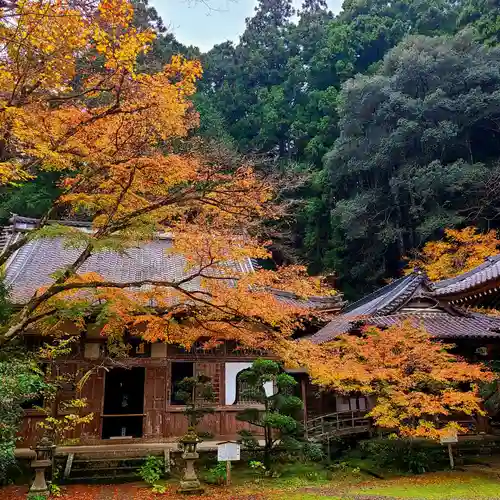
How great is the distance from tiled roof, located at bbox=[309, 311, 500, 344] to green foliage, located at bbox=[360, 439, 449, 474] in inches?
135

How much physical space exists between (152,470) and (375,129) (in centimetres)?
2708

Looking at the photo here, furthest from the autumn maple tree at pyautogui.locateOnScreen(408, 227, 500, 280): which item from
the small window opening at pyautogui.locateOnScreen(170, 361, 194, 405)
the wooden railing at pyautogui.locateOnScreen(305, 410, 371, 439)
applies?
the small window opening at pyautogui.locateOnScreen(170, 361, 194, 405)

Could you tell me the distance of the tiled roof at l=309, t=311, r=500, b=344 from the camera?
49.2 ft

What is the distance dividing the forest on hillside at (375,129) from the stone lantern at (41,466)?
1451 centimetres

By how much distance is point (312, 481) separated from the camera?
10.6 metres

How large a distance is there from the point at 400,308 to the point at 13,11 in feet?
48.4

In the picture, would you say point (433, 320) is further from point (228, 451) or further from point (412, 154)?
point (412, 154)

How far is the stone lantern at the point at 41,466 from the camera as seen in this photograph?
29.1 feet

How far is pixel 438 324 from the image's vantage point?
1602cm

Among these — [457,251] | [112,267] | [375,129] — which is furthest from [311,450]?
[375,129]

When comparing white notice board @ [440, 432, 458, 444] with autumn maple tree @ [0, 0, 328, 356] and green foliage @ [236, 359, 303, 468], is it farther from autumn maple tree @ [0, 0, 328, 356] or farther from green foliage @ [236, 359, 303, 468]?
autumn maple tree @ [0, 0, 328, 356]

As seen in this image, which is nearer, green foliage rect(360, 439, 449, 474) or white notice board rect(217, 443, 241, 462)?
white notice board rect(217, 443, 241, 462)

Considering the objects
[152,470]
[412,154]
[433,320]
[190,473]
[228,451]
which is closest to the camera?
[190,473]

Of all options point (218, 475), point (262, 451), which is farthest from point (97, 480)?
point (262, 451)
